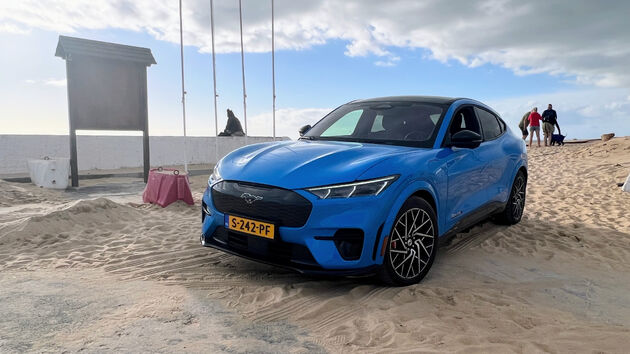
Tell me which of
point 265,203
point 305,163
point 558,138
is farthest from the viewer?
point 558,138

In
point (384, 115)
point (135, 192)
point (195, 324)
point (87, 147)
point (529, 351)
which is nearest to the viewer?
point (529, 351)

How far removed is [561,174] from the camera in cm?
1258

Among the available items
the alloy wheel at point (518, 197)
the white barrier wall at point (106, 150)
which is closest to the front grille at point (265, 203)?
the alloy wheel at point (518, 197)

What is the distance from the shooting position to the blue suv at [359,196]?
3377mm

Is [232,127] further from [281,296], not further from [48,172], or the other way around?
[281,296]

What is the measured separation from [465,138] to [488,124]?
1.66m

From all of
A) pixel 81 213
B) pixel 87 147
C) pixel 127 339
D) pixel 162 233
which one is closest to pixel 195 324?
pixel 127 339

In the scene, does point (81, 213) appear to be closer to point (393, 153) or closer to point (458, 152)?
point (393, 153)

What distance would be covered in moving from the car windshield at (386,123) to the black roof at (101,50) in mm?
9707

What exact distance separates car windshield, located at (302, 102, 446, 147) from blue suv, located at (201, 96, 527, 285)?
1 centimetres

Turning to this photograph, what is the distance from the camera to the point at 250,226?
3604 mm

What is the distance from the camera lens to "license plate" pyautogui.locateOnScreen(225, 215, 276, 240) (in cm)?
349

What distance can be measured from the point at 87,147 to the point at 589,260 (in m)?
15.9

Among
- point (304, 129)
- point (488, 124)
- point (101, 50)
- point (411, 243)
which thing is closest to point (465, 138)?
point (411, 243)
